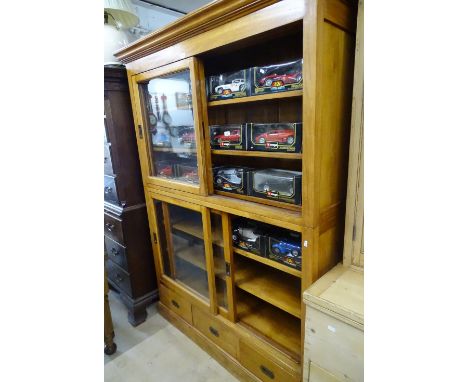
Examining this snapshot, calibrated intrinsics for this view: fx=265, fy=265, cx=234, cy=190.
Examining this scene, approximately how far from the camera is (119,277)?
202 cm

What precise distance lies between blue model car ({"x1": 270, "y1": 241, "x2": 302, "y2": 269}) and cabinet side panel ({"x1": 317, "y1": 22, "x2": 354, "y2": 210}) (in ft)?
0.82

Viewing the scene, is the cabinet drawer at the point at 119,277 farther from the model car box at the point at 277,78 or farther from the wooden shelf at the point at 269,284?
the model car box at the point at 277,78

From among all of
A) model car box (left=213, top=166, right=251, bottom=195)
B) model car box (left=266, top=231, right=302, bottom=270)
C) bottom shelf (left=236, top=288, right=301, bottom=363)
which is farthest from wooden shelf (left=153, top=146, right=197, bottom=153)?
bottom shelf (left=236, top=288, right=301, bottom=363)

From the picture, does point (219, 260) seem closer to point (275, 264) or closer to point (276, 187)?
point (275, 264)

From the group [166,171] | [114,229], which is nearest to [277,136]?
[166,171]

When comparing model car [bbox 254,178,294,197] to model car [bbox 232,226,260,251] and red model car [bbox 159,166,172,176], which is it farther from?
red model car [bbox 159,166,172,176]

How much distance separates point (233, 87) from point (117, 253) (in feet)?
4.76

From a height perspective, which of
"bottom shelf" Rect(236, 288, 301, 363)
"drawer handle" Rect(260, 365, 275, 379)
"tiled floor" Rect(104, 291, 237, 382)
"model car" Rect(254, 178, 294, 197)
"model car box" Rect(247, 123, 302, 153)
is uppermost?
"model car box" Rect(247, 123, 302, 153)

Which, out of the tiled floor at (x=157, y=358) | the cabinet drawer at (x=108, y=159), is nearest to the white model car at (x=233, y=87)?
the cabinet drawer at (x=108, y=159)

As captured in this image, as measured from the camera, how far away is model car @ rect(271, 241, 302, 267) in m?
1.17

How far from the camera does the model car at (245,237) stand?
4.47 ft

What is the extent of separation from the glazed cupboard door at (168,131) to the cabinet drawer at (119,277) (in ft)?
2.45
